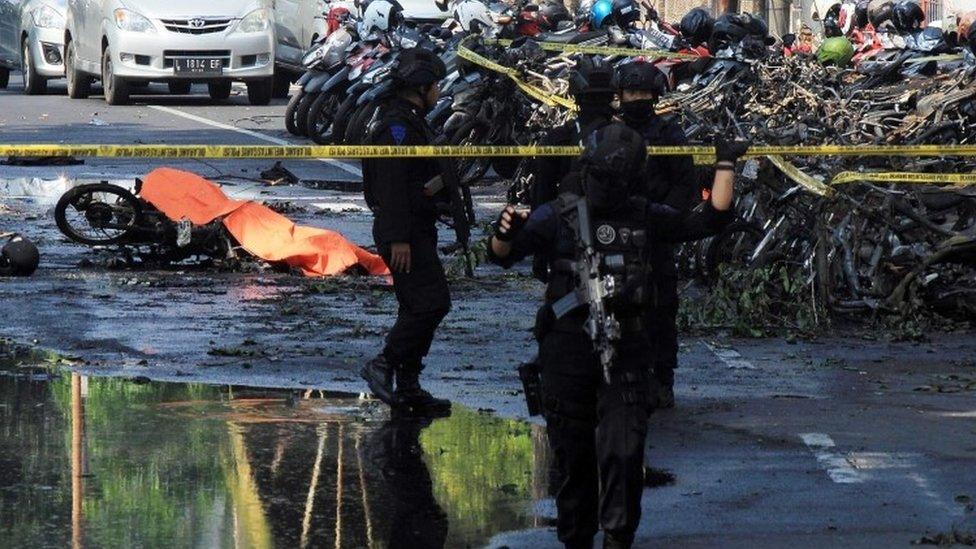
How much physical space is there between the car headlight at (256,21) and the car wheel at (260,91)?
96cm

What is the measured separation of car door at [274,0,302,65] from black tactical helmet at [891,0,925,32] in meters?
7.98

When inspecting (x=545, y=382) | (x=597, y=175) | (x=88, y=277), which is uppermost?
(x=597, y=175)

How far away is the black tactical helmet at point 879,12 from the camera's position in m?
28.1

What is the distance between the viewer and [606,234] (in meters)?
6.82

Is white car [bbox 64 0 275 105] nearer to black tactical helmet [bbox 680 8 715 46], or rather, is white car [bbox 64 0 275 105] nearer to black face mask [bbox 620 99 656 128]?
black tactical helmet [bbox 680 8 715 46]

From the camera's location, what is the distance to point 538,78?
18.6 meters

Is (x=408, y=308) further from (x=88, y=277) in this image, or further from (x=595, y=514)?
(x=88, y=277)

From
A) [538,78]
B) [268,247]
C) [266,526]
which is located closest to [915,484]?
[266,526]

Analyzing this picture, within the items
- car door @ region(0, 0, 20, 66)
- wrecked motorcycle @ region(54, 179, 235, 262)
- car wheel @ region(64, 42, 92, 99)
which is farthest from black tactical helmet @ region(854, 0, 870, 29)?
wrecked motorcycle @ region(54, 179, 235, 262)

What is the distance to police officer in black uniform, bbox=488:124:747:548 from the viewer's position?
6.77m

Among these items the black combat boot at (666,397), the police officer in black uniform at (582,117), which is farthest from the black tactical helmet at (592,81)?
the black combat boot at (666,397)

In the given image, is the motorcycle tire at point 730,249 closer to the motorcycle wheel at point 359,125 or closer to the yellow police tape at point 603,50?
the motorcycle wheel at point 359,125

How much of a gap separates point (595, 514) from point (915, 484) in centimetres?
172

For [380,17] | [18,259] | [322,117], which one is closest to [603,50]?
[380,17]
